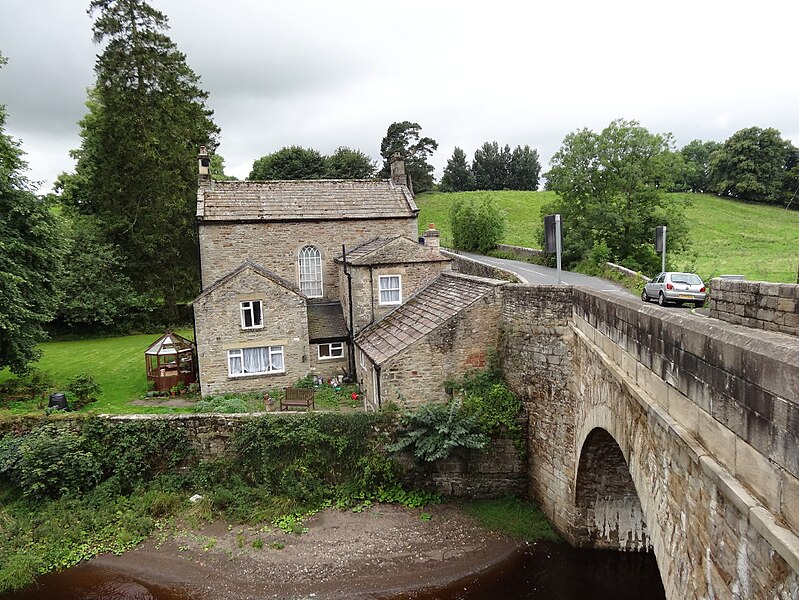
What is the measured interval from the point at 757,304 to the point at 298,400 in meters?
13.9

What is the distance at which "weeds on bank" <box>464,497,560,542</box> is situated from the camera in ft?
43.1

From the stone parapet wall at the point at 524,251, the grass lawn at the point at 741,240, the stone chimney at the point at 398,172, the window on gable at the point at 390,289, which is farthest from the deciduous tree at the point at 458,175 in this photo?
the window on gable at the point at 390,289

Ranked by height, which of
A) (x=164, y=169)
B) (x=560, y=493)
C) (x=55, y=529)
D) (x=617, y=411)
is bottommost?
(x=55, y=529)

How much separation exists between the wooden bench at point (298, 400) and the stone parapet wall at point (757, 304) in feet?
41.9

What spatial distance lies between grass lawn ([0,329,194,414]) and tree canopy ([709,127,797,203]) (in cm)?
6728

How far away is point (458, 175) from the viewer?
312 feet

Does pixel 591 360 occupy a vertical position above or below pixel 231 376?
A: above

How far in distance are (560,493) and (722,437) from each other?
363 inches

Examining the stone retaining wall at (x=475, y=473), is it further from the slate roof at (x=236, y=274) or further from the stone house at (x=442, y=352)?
the slate roof at (x=236, y=274)

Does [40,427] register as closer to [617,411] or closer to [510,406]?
[510,406]

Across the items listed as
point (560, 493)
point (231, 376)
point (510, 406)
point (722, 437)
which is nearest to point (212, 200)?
point (231, 376)

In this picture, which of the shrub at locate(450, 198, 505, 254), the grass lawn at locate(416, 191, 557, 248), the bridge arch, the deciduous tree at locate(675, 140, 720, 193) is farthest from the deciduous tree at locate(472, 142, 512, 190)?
the bridge arch

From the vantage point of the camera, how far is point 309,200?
23.8 m

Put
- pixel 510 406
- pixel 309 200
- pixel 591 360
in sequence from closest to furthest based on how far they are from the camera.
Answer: pixel 591 360, pixel 510 406, pixel 309 200
